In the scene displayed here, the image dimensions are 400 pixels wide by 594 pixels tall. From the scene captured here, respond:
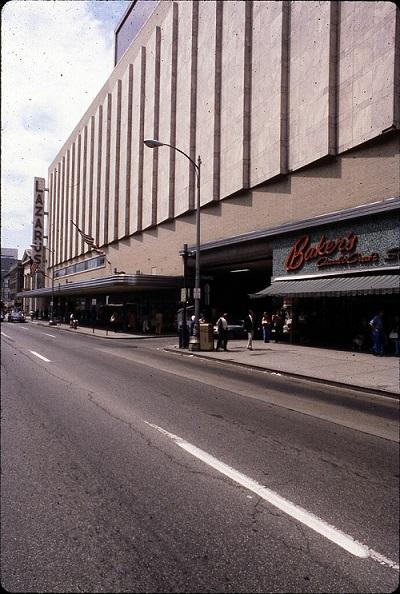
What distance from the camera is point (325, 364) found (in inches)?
607

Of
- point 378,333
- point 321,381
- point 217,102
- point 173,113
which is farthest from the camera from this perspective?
point 173,113

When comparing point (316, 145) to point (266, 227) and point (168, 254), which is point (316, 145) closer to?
point (266, 227)

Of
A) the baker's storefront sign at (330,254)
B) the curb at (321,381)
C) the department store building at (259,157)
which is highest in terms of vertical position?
the department store building at (259,157)

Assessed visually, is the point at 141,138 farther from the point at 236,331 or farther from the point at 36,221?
the point at 236,331

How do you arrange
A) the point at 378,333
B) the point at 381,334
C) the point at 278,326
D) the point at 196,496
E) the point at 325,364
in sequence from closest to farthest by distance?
1. the point at 196,496
2. the point at 325,364
3. the point at 378,333
4. the point at 381,334
5. the point at 278,326

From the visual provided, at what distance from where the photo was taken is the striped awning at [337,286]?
16438 mm

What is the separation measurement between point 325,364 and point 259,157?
43.9ft

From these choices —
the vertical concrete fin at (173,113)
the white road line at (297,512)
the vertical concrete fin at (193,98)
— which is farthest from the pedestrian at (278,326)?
the white road line at (297,512)

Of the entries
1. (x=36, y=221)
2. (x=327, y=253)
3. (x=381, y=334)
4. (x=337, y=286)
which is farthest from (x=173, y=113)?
(x=381, y=334)

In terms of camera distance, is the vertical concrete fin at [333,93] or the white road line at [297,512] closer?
the white road line at [297,512]

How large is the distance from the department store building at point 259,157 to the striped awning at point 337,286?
0.09 metres

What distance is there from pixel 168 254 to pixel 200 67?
13592 millimetres

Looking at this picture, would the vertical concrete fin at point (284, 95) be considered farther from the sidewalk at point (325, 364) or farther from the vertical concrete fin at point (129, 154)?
the vertical concrete fin at point (129, 154)

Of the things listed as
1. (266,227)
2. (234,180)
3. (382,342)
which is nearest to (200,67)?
(234,180)
